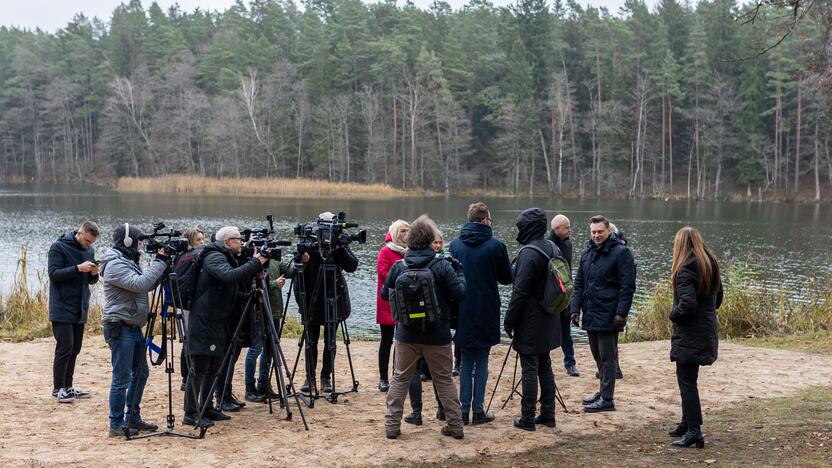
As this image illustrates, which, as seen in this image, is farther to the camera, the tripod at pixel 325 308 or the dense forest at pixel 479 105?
the dense forest at pixel 479 105

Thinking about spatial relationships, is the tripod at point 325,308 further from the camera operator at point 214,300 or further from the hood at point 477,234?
the hood at point 477,234

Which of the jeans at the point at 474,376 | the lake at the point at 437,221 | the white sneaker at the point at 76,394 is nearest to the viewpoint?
the jeans at the point at 474,376

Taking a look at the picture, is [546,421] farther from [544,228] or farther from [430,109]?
[430,109]

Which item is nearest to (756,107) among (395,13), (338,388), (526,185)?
(526,185)

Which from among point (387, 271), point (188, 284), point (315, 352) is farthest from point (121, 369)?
point (387, 271)

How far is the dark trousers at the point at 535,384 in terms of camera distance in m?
6.07

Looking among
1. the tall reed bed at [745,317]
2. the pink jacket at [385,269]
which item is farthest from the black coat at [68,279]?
the tall reed bed at [745,317]

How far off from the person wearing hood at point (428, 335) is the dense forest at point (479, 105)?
5142 centimetres

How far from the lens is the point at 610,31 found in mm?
63094

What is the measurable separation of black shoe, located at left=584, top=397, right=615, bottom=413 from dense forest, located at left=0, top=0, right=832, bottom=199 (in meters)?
50.2

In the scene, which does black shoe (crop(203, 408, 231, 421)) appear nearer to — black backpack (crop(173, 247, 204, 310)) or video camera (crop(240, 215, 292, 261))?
black backpack (crop(173, 247, 204, 310))

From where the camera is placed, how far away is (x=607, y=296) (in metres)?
6.68

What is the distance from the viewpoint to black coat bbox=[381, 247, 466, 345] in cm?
570

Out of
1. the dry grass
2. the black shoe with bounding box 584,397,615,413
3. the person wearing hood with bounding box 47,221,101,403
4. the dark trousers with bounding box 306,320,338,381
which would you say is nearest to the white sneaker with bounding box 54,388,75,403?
the person wearing hood with bounding box 47,221,101,403
